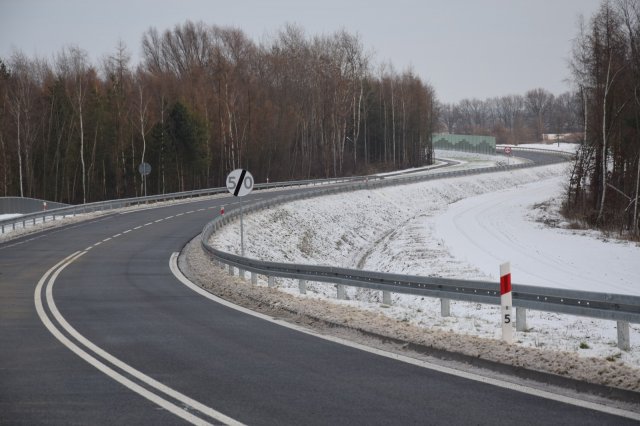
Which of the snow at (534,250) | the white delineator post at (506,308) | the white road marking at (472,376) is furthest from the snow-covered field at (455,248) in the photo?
the white road marking at (472,376)

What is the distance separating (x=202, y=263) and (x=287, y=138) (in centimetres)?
6047

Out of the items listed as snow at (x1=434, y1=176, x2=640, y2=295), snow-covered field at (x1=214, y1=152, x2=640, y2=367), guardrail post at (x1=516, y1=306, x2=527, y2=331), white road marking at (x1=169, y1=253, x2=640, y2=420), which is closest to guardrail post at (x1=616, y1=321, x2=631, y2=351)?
snow-covered field at (x1=214, y1=152, x2=640, y2=367)

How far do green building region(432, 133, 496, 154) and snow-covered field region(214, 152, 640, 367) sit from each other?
182 ft

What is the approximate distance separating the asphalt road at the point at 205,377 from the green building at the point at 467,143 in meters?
109

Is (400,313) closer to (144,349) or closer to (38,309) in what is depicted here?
(144,349)

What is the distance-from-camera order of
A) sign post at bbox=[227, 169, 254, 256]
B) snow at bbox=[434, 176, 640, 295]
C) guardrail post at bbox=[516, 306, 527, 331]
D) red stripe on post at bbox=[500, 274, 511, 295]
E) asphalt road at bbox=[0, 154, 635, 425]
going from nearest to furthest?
1. asphalt road at bbox=[0, 154, 635, 425]
2. red stripe on post at bbox=[500, 274, 511, 295]
3. guardrail post at bbox=[516, 306, 527, 331]
4. sign post at bbox=[227, 169, 254, 256]
5. snow at bbox=[434, 176, 640, 295]

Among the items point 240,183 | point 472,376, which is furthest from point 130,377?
point 240,183

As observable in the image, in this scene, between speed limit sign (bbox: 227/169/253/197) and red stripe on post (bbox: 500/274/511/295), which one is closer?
red stripe on post (bbox: 500/274/511/295)

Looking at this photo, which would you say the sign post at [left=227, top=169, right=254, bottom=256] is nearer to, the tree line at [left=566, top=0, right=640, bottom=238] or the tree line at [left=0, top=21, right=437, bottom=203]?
the tree line at [left=566, top=0, right=640, bottom=238]

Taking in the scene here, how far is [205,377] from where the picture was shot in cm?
767

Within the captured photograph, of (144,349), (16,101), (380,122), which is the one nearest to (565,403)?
(144,349)

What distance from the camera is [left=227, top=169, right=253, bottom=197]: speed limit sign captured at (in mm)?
19688

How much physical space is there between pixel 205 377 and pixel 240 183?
12.4 metres

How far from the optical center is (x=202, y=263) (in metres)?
23.0
